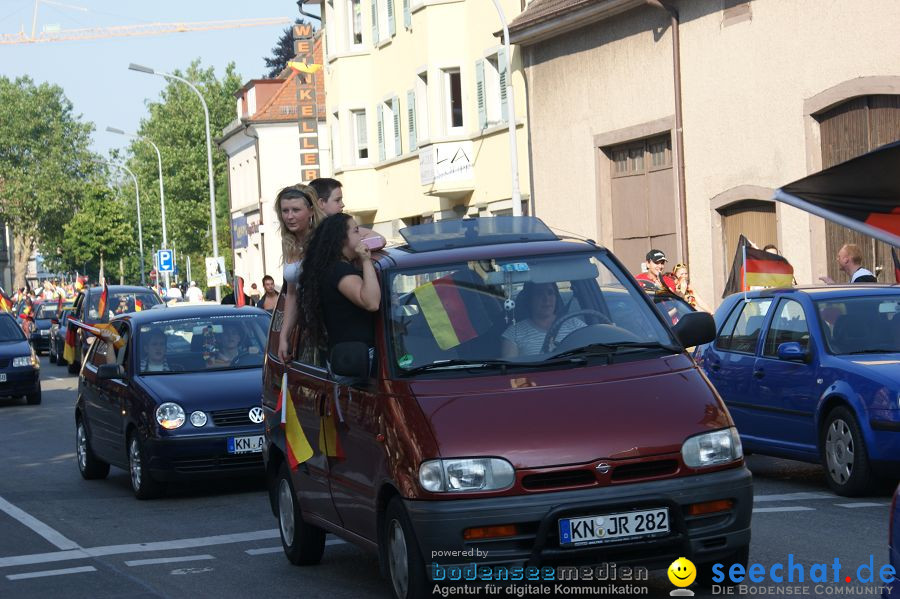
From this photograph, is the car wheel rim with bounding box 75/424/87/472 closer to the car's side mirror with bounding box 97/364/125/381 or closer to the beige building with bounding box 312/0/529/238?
the car's side mirror with bounding box 97/364/125/381

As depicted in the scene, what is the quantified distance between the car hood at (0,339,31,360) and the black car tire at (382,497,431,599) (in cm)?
2113

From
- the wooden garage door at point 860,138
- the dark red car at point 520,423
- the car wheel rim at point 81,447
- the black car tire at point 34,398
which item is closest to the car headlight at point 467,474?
the dark red car at point 520,423

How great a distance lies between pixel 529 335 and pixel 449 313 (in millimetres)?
418

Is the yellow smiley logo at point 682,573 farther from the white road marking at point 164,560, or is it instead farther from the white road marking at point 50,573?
the white road marking at point 50,573

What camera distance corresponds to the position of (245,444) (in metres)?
13.2

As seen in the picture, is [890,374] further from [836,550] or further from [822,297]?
[836,550]

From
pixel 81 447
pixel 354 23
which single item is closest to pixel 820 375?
pixel 81 447

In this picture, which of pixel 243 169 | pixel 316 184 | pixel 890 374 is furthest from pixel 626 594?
pixel 243 169

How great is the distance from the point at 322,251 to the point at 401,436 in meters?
1.50

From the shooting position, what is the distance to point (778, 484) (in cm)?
1261

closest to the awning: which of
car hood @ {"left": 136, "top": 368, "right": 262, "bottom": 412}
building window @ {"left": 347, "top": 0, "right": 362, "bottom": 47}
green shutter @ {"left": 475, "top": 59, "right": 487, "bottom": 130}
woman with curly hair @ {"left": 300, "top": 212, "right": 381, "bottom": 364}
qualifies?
woman with curly hair @ {"left": 300, "top": 212, "right": 381, "bottom": 364}

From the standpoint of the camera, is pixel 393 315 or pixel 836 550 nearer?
pixel 393 315

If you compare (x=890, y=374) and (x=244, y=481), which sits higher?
(x=890, y=374)

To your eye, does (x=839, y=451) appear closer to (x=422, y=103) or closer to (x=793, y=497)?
(x=793, y=497)
